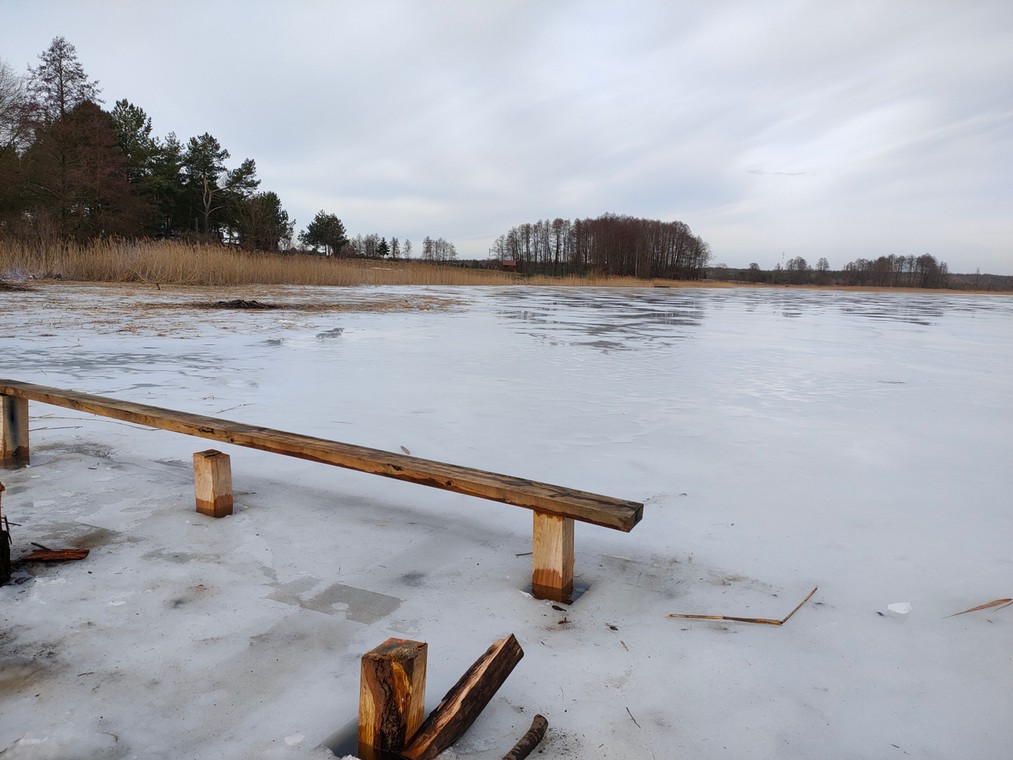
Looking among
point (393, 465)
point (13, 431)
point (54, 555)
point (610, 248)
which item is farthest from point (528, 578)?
point (610, 248)

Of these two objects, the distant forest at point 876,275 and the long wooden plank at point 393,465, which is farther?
the distant forest at point 876,275

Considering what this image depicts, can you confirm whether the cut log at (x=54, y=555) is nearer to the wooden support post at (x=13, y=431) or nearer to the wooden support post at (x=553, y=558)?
the wooden support post at (x=13, y=431)

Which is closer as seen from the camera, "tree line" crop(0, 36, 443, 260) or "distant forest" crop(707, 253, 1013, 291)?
"tree line" crop(0, 36, 443, 260)

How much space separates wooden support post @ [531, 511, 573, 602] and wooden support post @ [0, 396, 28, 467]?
2259 millimetres

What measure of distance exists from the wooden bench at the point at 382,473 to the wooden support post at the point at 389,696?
583 mm

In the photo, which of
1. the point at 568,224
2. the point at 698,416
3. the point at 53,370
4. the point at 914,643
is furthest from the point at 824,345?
the point at 568,224

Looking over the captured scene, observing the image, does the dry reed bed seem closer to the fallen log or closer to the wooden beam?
the fallen log

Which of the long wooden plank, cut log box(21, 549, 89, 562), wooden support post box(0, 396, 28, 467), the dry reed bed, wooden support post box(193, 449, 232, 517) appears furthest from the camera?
the dry reed bed

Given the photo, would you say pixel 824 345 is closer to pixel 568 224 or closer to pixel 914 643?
pixel 914 643

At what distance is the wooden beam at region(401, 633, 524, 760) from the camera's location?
1050 millimetres

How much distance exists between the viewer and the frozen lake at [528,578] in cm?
118

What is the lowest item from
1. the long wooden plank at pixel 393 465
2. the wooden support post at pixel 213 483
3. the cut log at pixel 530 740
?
the cut log at pixel 530 740

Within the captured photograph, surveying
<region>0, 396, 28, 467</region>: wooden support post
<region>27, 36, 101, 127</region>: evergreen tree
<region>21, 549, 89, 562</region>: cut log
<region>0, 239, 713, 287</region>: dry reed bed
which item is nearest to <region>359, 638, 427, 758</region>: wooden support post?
<region>21, 549, 89, 562</region>: cut log

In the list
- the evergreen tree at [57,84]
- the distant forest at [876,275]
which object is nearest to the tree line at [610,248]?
the distant forest at [876,275]
